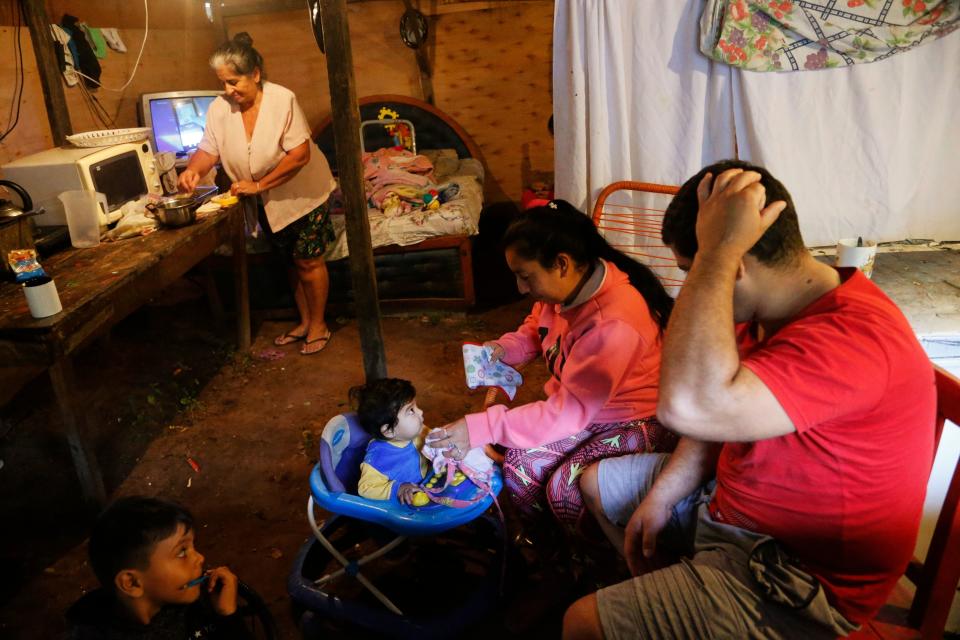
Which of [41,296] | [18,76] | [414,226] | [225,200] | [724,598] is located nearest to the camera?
[724,598]

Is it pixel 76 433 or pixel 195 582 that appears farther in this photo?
pixel 76 433

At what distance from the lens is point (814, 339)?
4.06 ft

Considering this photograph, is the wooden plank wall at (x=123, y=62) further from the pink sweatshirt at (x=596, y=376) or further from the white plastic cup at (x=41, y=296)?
the pink sweatshirt at (x=596, y=376)

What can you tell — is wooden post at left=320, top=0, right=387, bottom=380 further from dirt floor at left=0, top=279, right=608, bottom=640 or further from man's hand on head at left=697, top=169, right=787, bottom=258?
man's hand on head at left=697, top=169, right=787, bottom=258

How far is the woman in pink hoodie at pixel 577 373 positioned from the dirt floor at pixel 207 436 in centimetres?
52

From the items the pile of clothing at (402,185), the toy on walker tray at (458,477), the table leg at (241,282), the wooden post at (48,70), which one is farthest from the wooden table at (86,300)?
the pile of clothing at (402,185)

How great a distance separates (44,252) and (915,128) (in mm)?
4435

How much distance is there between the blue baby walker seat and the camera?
1.95 m

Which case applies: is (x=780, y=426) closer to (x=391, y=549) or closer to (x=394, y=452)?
(x=394, y=452)

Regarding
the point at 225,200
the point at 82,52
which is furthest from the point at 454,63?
the point at 225,200

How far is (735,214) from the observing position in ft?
4.12

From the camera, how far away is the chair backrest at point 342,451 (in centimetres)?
205

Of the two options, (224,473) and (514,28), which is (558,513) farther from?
(514,28)

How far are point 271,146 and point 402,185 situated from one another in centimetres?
153
